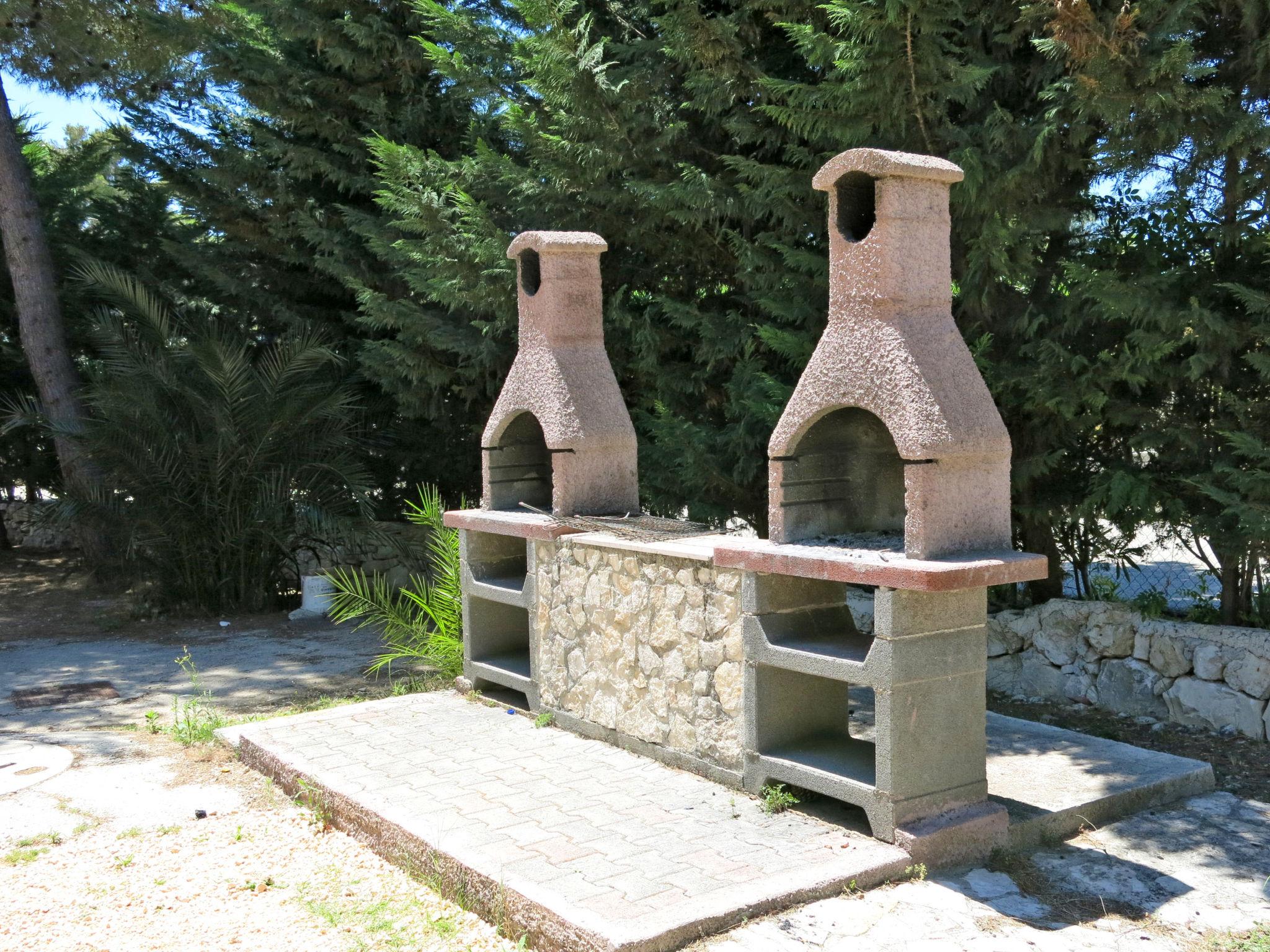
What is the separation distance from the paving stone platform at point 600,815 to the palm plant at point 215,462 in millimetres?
4701

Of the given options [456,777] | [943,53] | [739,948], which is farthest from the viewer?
[943,53]

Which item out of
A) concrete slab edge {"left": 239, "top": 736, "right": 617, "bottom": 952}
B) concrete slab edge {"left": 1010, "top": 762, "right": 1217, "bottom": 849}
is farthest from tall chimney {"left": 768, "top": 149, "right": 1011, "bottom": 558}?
Answer: concrete slab edge {"left": 239, "top": 736, "right": 617, "bottom": 952}

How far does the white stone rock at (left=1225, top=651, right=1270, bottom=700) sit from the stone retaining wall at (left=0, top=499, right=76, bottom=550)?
15384 millimetres

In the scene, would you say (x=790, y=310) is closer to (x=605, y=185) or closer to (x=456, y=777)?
(x=605, y=185)

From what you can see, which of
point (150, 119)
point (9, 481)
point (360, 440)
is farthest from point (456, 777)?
point (9, 481)

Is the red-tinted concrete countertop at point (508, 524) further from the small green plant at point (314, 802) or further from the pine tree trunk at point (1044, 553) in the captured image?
the pine tree trunk at point (1044, 553)

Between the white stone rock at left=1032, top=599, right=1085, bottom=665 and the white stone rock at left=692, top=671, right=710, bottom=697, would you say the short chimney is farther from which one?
the white stone rock at left=1032, top=599, right=1085, bottom=665

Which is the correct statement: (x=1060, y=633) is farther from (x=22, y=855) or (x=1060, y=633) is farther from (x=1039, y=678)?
(x=22, y=855)

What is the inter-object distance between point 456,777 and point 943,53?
4.57 m

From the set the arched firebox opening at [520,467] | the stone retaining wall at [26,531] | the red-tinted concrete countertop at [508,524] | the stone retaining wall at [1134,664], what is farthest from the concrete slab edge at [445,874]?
the stone retaining wall at [26,531]

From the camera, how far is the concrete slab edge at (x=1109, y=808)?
4816 mm

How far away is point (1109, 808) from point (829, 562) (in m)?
1.82

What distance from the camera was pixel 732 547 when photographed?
201 inches

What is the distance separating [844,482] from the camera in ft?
17.7
